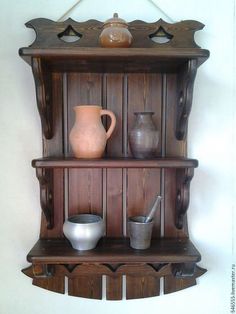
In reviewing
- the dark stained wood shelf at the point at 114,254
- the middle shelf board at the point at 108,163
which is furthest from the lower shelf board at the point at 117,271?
the middle shelf board at the point at 108,163

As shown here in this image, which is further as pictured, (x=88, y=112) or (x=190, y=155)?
(x=190, y=155)

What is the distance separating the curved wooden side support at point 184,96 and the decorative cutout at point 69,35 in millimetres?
275

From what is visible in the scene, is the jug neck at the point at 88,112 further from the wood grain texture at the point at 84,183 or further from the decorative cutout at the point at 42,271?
the decorative cutout at the point at 42,271

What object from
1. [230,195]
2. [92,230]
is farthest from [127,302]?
[230,195]

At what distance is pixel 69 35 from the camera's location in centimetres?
70

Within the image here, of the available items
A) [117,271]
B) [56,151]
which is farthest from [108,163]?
[117,271]

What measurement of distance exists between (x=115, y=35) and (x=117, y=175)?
33 cm

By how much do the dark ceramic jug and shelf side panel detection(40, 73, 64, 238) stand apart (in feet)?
0.65

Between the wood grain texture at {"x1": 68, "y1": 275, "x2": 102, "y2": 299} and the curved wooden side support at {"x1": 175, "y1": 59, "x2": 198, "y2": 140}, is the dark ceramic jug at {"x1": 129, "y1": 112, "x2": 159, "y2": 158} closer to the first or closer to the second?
the curved wooden side support at {"x1": 175, "y1": 59, "x2": 198, "y2": 140}

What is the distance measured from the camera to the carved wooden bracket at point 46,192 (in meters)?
0.62

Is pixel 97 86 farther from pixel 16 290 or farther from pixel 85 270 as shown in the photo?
pixel 16 290

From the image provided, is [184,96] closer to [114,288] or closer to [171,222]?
[171,222]

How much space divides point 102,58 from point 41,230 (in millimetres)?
450

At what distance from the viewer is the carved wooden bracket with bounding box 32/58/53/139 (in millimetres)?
580
